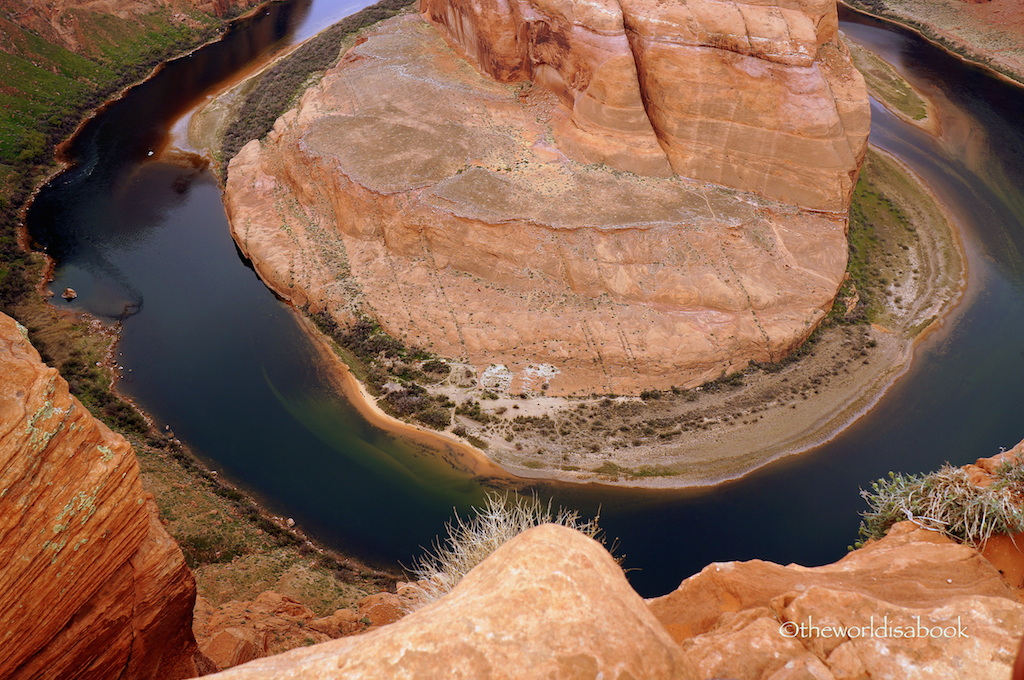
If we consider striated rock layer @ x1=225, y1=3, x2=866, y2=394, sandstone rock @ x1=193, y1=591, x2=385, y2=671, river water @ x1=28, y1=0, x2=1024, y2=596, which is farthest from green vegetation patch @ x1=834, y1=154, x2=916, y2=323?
sandstone rock @ x1=193, y1=591, x2=385, y2=671

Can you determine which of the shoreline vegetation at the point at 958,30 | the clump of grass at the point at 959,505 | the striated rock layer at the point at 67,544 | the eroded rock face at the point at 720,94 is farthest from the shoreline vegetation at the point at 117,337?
the shoreline vegetation at the point at 958,30

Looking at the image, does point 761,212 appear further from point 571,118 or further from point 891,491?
point 891,491

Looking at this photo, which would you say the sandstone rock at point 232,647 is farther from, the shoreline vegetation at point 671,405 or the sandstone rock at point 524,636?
the shoreline vegetation at point 671,405

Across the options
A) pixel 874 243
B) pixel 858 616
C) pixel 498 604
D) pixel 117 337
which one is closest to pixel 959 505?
pixel 858 616

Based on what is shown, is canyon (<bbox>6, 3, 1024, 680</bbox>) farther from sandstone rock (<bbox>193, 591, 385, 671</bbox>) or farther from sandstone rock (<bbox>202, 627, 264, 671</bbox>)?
sandstone rock (<bbox>193, 591, 385, 671</bbox>)

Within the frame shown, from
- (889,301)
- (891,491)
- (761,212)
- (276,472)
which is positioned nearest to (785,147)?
(761,212)
